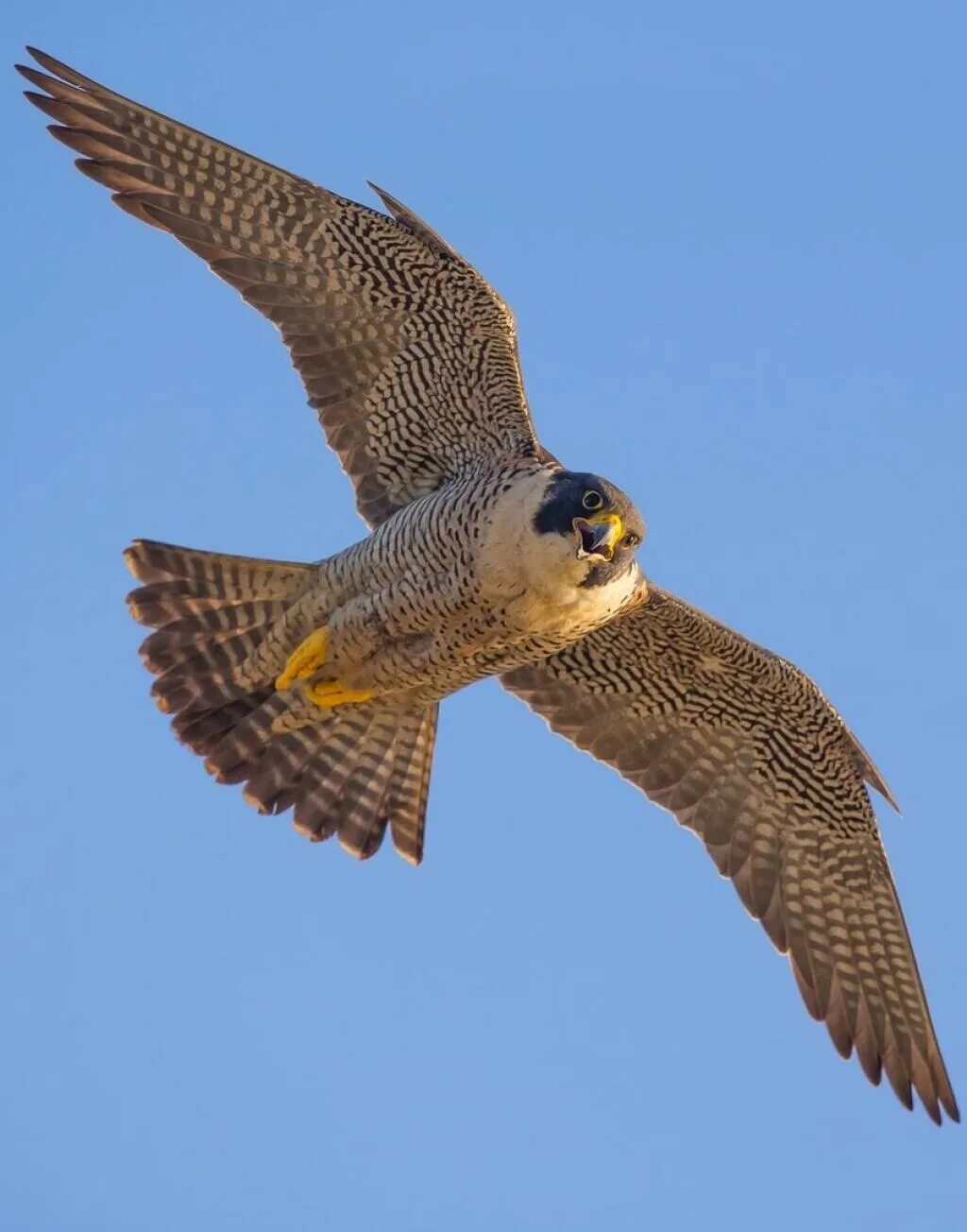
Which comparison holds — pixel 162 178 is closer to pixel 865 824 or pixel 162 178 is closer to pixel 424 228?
pixel 424 228

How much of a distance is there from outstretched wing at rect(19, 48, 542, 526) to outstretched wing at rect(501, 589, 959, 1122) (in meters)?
1.45

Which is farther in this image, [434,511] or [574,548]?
[434,511]

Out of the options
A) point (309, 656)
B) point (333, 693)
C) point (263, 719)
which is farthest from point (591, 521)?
point (263, 719)

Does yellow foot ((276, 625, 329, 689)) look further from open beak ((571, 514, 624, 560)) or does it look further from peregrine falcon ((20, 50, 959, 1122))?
open beak ((571, 514, 624, 560))

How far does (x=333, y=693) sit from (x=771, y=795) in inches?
103

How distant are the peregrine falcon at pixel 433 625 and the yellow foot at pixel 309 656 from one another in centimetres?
2

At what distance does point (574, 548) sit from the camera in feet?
34.4

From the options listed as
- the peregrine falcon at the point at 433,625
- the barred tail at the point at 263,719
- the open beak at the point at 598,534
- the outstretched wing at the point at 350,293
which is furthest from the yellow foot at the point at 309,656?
the open beak at the point at 598,534

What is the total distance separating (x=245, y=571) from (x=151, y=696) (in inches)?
33.3

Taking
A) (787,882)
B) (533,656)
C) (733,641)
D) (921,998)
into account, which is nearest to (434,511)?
(533,656)

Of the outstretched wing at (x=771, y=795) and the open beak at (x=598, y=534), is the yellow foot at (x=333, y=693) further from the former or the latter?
the open beak at (x=598, y=534)

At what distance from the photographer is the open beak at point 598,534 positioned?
1044 cm

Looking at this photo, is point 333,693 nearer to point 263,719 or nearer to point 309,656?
point 309,656

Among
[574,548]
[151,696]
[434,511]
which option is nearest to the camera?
[574,548]
